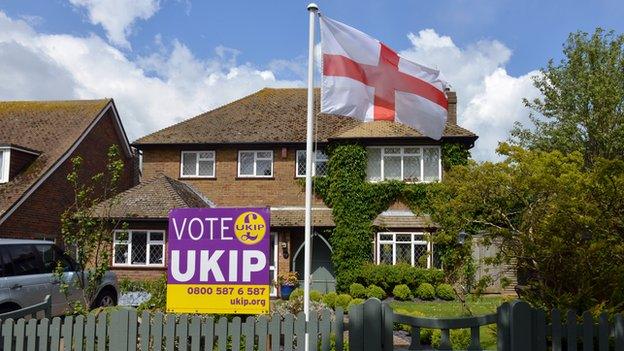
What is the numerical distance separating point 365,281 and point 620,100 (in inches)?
701

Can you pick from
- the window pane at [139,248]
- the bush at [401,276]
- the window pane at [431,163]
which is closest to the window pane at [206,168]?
the window pane at [139,248]

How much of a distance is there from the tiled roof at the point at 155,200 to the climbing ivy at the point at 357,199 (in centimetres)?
534

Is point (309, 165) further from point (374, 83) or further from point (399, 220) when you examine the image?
point (399, 220)

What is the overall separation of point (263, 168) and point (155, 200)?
15.0ft

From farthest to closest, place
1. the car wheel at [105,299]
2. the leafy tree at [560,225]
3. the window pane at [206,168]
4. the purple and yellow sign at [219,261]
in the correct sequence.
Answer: the window pane at [206,168]
the car wheel at [105,299]
the leafy tree at [560,225]
the purple and yellow sign at [219,261]

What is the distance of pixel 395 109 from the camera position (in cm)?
767

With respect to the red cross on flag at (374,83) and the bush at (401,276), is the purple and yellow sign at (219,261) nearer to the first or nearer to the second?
the red cross on flag at (374,83)

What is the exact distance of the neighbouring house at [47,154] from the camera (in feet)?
67.3

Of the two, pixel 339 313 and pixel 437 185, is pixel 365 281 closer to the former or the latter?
pixel 437 185

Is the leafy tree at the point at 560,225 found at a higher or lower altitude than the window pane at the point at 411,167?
lower

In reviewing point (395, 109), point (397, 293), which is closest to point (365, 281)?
point (397, 293)

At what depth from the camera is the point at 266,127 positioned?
79.7ft

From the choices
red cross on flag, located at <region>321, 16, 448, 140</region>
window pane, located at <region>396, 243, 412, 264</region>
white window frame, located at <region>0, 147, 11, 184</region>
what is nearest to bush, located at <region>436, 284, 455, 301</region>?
window pane, located at <region>396, 243, 412, 264</region>

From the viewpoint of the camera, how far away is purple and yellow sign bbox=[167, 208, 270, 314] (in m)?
7.37
